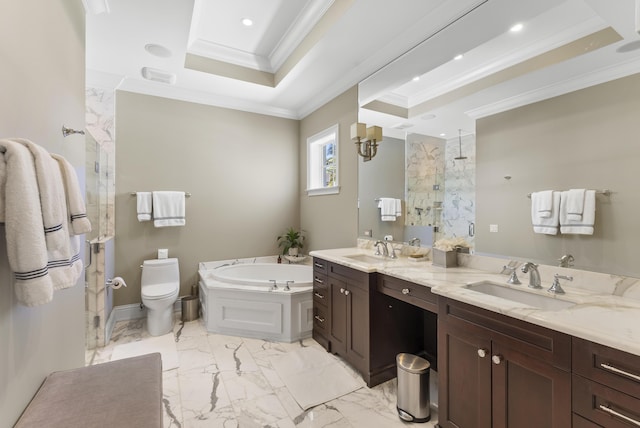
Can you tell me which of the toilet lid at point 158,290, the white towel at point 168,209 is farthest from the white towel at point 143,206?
the toilet lid at point 158,290

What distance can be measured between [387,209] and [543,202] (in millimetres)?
1301

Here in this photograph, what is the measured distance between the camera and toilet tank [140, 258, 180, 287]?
317cm

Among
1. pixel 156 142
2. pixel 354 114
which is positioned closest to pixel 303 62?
pixel 354 114

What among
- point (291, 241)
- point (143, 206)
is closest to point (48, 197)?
point (143, 206)

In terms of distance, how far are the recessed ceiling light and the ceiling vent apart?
31 cm

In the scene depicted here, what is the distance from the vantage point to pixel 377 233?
2.83 m

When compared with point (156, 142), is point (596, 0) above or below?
above

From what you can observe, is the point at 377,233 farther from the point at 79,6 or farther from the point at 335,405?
the point at 79,6

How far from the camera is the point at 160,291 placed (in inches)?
117

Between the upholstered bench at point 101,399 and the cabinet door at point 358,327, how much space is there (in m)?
1.35

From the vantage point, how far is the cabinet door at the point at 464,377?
1.34 m

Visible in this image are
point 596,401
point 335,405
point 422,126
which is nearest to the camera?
point 596,401

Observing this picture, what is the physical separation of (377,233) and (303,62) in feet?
6.15

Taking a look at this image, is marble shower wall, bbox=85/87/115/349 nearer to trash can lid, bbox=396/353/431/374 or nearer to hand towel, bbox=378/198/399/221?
hand towel, bbox=378/198/399/221
